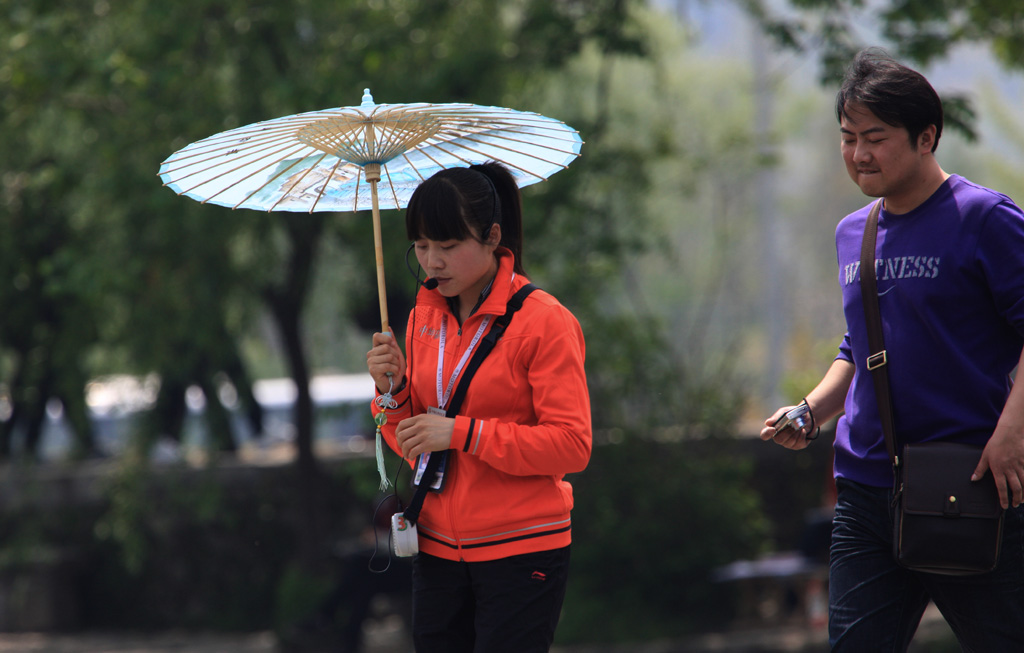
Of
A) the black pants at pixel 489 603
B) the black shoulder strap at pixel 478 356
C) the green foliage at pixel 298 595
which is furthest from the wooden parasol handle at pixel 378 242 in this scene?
the green foliage at pixel 298 595

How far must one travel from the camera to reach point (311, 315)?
9.87 meters

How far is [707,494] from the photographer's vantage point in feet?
25.2

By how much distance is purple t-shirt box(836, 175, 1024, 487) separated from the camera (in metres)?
2.23

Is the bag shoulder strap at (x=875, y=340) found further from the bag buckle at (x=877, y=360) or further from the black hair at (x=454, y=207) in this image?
the black hair at (x=454, y=207)

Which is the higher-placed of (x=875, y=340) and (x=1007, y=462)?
(x=875, y=340)

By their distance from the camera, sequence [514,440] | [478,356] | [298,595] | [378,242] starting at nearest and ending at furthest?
[514,440] → [478,356] → [378,242] → [298,595]

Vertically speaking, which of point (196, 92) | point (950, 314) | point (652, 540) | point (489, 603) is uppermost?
point (196, 92)

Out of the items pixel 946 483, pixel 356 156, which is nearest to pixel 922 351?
pixel 946 483

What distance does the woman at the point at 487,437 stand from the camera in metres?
2.40

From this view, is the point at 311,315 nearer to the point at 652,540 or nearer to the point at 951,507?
the point at 652,540

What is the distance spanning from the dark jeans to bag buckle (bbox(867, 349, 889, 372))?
29cm

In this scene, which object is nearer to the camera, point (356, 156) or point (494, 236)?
point (494, 236)

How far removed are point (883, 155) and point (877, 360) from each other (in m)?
0.46

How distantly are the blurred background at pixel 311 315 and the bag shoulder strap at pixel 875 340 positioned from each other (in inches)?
170
